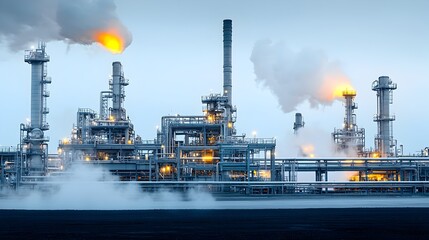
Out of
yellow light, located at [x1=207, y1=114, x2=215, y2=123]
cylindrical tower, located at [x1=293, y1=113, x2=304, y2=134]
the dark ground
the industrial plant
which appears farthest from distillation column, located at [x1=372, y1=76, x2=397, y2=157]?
the dark ground

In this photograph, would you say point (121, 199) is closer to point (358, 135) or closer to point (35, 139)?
point (35, 139)

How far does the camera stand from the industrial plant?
66812mm

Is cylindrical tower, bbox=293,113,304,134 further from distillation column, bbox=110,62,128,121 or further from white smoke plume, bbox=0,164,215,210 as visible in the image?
white smoke plume, bbox=0,164,215,210

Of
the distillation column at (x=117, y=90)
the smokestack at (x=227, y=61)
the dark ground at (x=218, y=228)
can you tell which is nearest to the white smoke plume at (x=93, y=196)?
the dark ground at (x=218, y=228)

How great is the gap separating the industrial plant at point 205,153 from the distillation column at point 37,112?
0.34 ft

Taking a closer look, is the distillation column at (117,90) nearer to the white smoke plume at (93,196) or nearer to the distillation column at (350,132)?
the white smoke plume at (93,196)

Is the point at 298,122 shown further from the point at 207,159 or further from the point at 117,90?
the point at 207,159

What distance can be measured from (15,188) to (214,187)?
58.4 ft

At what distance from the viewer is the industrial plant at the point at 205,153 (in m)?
66.8

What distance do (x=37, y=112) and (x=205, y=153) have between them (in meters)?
18.8

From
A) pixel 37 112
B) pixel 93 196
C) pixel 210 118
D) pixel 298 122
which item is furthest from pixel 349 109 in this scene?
pixel 93 196

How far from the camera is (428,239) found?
72.0ft

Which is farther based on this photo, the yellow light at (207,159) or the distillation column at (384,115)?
the distillation column at (384,115)

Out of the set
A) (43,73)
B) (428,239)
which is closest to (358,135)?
(43,73)
